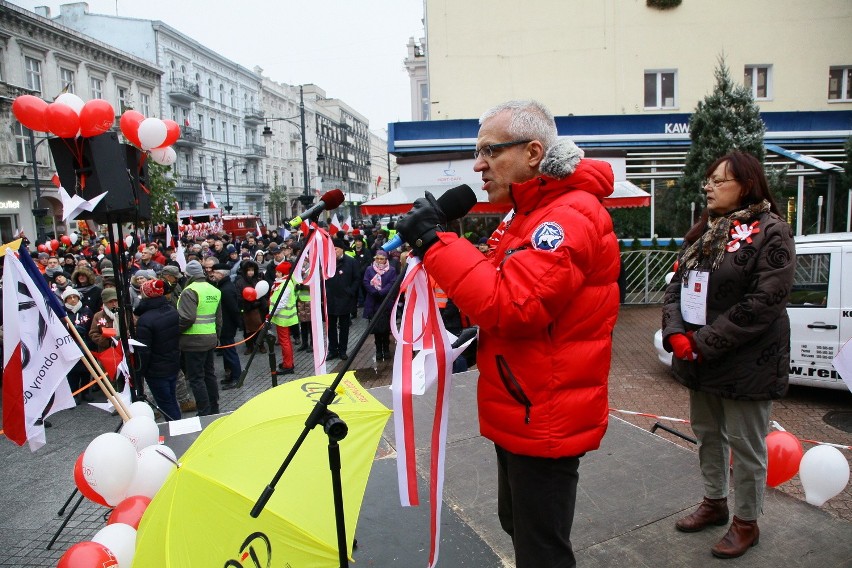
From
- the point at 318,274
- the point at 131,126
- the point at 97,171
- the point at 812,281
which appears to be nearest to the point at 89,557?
the point at 318,274

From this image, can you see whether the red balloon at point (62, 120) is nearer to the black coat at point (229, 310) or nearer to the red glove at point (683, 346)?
the black coat at point (229, 310)

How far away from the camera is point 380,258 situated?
9.94 metres

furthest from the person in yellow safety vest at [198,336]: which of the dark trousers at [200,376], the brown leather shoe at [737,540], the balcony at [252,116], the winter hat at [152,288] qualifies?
the balcony at [252,116]

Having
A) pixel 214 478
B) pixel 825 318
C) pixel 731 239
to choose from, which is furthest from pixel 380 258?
pixel 214 478

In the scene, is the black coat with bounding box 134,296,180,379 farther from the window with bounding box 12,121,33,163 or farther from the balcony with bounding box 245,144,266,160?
the balcony with bounding box 245,144,266,160

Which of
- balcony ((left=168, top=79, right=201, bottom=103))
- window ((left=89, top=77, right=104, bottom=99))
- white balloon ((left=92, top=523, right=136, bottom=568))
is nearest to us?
white balloon ((left=92, top=523, right=136, bottom=568))

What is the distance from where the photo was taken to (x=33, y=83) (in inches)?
1289

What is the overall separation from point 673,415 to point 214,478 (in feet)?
17.7

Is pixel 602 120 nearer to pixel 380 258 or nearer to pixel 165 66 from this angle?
pixel 380 258

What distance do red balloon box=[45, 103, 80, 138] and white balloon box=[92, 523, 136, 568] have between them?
152 inches

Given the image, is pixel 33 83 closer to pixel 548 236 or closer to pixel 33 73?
pixel 33 73

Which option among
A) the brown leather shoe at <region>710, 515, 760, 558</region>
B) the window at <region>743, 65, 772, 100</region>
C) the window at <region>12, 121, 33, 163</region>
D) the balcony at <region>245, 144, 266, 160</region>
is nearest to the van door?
the brown leather shoe at <region>710, 515, 760, 558</region>

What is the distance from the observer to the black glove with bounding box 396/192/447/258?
196cm

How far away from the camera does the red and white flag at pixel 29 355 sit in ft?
11.6
